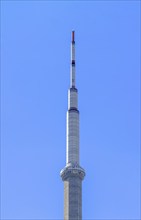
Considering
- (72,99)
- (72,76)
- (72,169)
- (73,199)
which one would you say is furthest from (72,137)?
(72,76)

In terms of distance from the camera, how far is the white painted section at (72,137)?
15425 cm

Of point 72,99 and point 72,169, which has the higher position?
point 72,99

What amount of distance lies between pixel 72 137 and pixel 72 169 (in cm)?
1090

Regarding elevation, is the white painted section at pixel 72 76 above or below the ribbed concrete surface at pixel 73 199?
above

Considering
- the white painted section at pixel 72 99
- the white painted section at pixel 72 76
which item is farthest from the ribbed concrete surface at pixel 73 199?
the white painted section at pixel 72 76

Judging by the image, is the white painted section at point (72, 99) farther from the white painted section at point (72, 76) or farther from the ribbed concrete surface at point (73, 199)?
the ribbed concrete surface at point (73, 199)

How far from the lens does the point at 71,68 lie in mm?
168500

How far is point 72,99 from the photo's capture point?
164m

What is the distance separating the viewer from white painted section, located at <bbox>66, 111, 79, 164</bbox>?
15425 cm

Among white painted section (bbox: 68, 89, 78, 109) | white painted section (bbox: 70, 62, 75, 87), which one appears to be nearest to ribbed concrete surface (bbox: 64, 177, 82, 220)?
white painted section (bbox: 68, 89, 78, 109)

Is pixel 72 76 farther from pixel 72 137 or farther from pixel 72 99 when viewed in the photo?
pixel 72 137

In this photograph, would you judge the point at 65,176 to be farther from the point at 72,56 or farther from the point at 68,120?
the point at 72,56

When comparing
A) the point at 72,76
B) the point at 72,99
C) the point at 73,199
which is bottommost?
the point at 73,199

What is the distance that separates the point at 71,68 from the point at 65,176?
37176 mm
